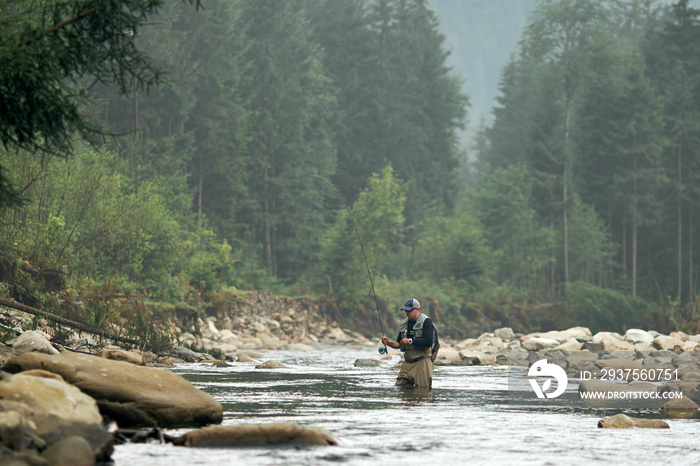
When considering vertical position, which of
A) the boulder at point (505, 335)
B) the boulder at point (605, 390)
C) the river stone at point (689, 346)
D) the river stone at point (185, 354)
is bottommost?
the boulder at point (605, 390)

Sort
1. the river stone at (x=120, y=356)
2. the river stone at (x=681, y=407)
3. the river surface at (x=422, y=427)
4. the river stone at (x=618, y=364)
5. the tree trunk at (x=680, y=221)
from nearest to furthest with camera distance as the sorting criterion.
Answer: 1. the river surface at (x=422, y=427)
2. the river stone at (x=681, y=407)
3. the river stone at (x=120, y=356)
4. the river stone at (x=618, y=364)
5. the tree trunk at (x=680, y=221)

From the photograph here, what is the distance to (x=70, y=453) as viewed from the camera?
6.26m

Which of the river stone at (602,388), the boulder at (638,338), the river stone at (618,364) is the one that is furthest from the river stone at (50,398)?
the boulder at (638,338)

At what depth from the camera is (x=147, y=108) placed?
37.1 metres

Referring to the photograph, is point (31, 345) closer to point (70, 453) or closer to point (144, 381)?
point (144, 381)

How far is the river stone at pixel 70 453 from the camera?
6.15m

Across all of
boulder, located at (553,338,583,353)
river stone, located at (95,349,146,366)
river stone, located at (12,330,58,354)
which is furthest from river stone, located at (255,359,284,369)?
boulder, located at (553,338,583,353)

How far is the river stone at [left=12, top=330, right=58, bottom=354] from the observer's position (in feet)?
41.0

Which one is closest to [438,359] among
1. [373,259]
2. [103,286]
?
[103,286]

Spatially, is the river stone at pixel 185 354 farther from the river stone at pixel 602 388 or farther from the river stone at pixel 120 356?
the river stone at pixel 602 388

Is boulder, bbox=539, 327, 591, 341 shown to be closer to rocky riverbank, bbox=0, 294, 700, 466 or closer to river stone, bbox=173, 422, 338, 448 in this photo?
rocky riverbank, bbox=0, 294, 700, 466

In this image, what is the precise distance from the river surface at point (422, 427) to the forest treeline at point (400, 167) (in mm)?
13290

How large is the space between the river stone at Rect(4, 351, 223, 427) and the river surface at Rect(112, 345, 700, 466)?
1.50 ft

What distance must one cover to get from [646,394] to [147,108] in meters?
28.1
